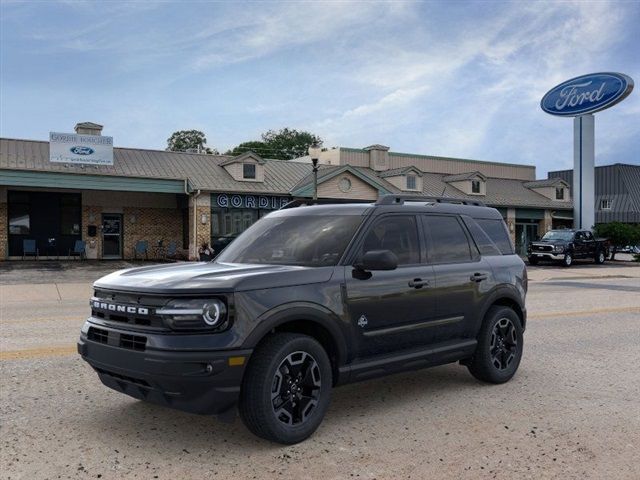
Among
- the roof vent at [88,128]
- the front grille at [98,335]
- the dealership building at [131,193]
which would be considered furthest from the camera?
the roof vent at [88,128]

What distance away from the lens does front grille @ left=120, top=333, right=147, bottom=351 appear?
4.19 meters

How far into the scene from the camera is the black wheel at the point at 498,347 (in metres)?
6.12

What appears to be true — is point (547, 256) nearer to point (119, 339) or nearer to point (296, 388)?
point (296, 388)

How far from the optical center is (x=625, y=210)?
6097cm

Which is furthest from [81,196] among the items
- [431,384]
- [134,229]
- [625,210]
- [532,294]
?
[625,210]

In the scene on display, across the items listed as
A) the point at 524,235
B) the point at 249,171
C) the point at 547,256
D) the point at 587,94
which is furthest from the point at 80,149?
the point at 587,94

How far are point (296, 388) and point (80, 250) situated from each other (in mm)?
27193

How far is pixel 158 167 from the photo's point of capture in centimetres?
3097

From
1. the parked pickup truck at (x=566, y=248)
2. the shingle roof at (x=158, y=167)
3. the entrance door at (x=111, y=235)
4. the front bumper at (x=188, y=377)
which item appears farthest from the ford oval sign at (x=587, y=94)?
the front bumper at (x=188, y=377)

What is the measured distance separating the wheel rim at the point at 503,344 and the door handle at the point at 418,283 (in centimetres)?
126

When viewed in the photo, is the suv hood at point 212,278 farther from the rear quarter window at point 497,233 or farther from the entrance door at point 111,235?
the entrance door at point 111,235

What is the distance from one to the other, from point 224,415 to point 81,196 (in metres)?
28.2

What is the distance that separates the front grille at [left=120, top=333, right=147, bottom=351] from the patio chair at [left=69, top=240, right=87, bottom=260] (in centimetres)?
2672

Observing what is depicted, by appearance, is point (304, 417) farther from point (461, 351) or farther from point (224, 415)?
point (461, 351)
